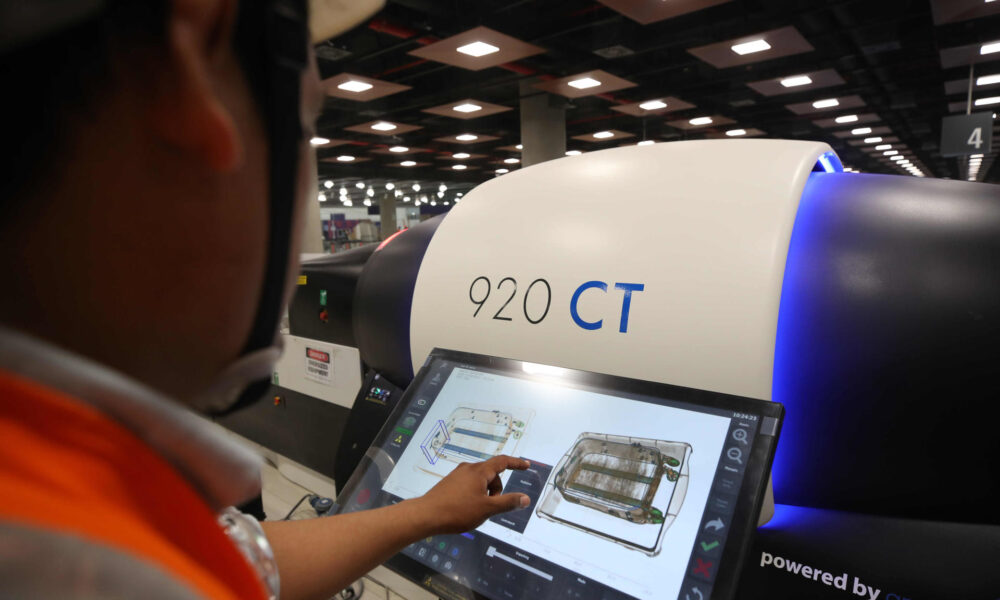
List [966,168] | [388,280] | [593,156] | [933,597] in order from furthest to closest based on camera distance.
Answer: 1. [966,168]
2. [388,280]
3. [593,156]
4. [933,597]

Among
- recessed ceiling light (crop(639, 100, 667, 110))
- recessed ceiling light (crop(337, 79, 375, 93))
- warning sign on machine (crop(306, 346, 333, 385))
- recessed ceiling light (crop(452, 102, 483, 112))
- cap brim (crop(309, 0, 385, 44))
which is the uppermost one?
recessed ceiling light (crop(639, 100, 667, 110))

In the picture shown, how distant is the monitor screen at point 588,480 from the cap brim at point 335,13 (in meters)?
0.54

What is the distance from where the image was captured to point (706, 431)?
2.50 feet

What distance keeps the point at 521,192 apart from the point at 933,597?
2.85 feet

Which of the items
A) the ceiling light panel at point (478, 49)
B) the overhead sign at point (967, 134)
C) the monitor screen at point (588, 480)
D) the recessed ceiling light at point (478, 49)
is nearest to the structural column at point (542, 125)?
the ceiling light panel at point (478, 49)

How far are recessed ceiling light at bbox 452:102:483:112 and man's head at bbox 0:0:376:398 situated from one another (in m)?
7.51

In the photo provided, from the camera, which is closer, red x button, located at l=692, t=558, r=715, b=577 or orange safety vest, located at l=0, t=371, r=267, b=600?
orange safety vest, located at l=0, t=371, r=267, b=600

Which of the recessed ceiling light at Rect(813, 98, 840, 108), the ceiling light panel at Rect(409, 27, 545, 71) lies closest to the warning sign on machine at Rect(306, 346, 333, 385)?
the ceiling light panel at Rect(409, 27, 545, 71)

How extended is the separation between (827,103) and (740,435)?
8692 mm

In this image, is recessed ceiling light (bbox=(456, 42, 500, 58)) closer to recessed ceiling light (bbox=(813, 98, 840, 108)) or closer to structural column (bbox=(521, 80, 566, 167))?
structural column (bbox=(521, 80, 566, 167))

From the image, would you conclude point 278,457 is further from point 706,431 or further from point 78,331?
point 78,331

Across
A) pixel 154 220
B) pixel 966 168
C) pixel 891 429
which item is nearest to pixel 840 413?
pixel 891 429

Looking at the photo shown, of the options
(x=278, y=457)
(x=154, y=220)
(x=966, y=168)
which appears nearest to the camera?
(x=154, y=220)

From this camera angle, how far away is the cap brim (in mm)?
591
